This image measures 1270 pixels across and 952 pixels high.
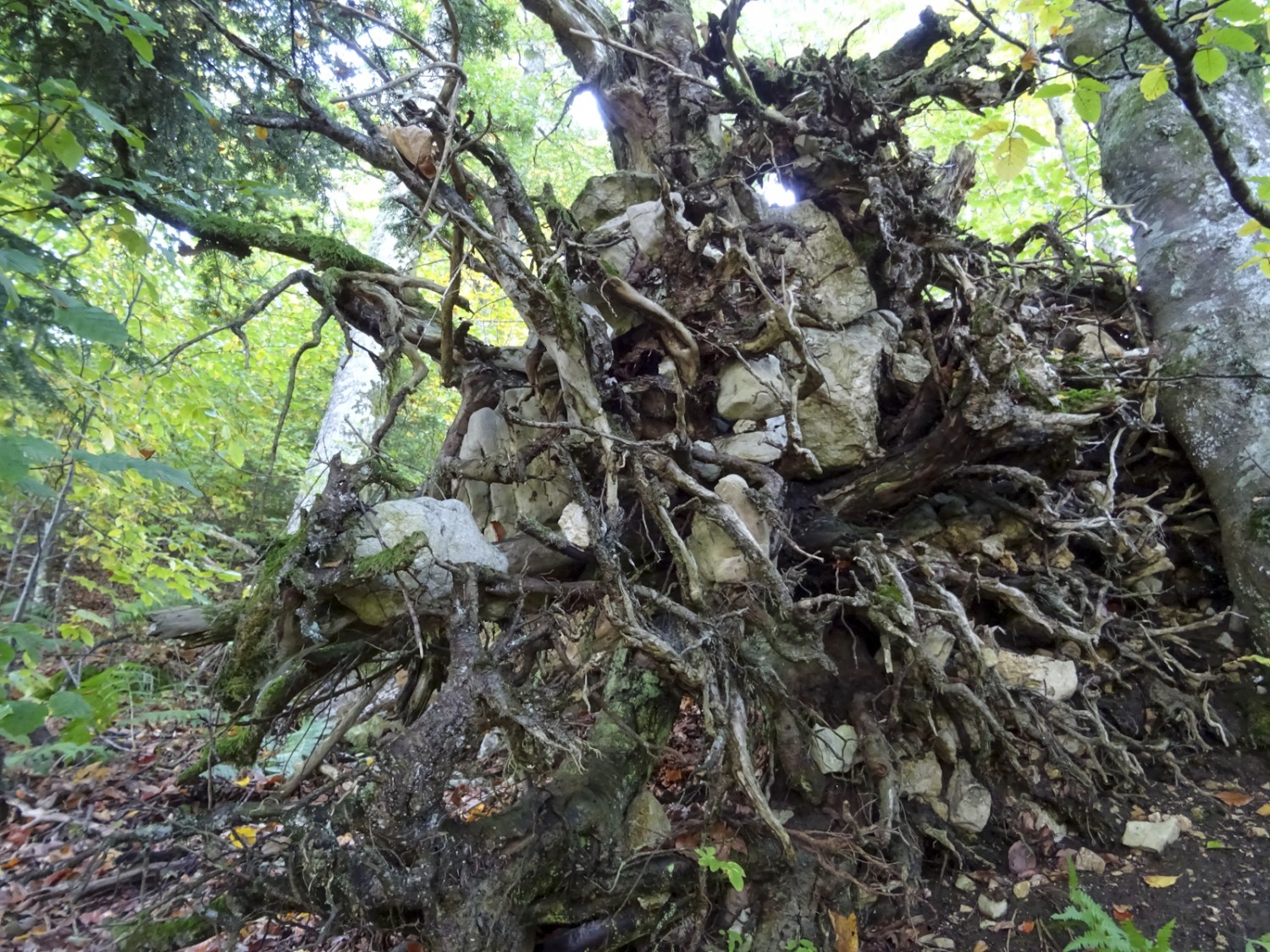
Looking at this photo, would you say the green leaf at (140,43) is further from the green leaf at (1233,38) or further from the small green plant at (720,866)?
the small green plant at (720,866)

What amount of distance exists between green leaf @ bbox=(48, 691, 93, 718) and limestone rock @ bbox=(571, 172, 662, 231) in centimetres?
333

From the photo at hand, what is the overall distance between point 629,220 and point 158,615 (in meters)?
2.84

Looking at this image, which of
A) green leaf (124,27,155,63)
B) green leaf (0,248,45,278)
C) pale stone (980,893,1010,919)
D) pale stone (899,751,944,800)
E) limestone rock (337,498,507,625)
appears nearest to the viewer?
green leaf (0,248,45,278)

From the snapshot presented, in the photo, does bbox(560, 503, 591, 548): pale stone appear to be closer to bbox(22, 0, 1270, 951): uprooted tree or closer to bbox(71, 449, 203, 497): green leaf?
bbox(22, 0, 1270, 951): uprooted tree

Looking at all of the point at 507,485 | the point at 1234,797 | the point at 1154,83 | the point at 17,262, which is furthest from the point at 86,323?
the point at 1234,797

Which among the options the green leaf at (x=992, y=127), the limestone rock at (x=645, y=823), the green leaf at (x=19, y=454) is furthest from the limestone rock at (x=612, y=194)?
the limestone rock at (x=645, y=823)

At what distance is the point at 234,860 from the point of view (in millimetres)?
2023

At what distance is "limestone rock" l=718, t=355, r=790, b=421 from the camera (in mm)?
3236

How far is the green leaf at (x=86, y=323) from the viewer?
1599 mm

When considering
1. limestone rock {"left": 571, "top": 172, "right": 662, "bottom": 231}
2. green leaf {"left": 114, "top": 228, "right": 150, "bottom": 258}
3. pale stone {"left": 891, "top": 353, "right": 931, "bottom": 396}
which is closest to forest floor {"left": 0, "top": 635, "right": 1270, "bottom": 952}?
green leaf {"left": 114, "top": 228, "right": 150, "bottom": 258}

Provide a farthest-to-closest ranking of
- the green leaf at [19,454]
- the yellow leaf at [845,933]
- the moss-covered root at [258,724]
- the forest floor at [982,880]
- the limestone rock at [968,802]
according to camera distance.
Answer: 1. the limestone rock at [968,802]
2. the yellow leaf at [845,933]
3. the moss-covered root at [258,724]
4. the forest floor at [982,880]
5. the green leaf at [19,454]

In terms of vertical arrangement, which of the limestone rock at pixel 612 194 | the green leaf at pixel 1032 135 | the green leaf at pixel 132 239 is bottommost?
the green leaf at pixel 132 239

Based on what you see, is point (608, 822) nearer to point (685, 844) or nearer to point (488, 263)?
point (685, 844)

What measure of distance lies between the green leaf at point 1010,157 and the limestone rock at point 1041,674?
241cm
